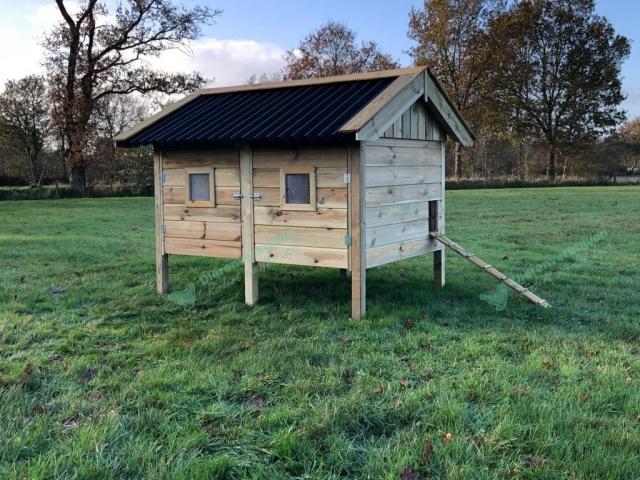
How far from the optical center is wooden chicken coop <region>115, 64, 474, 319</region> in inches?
247

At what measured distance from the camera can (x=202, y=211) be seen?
291 inches

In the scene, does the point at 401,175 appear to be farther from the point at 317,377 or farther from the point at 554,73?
the point at 554,73

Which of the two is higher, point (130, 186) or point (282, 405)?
point (130, 186)

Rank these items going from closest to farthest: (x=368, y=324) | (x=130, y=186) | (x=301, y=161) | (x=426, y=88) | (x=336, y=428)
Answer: (x=336, y=428)
(x=368, y=324)
(x=301, y=161)
(x=426, y=88)
(x=130, y=186)

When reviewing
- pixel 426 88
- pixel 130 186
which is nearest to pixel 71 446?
pixel 426 88

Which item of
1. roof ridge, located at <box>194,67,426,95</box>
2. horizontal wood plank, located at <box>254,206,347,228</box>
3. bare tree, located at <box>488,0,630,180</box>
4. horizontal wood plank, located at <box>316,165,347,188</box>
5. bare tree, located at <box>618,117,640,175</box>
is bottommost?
horizontal wood plank, located at <box>254,206,347,228</box>

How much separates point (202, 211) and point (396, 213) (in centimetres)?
240

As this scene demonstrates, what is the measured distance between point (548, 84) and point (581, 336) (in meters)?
36.2

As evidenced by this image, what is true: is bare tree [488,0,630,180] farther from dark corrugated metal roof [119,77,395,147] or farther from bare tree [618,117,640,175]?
dark corrugated metal roof [119,77,395,147]

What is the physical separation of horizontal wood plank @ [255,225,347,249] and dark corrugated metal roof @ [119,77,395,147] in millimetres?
1043

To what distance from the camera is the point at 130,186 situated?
97.8ft

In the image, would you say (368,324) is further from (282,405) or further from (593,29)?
(593,29)

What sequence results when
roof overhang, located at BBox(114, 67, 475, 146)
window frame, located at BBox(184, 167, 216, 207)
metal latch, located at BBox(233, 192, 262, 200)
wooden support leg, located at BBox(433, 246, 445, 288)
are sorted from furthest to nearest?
1. wooden support leg, located at BBox(433, 246, 445, 288)
2. window frame, located at BBox(184, 167, 216, 207)
3. metal latch, located at BBox(233, 192, 262, 200)
4. roof overhang, located at BBox(114, 67, 475, 146)

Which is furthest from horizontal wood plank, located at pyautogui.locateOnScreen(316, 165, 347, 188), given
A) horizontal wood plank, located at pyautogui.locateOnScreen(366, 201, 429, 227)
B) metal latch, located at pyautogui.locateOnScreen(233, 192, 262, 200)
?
metal latch, located at pyautogui.locateOnScreen(233, 192, 262, 200)
